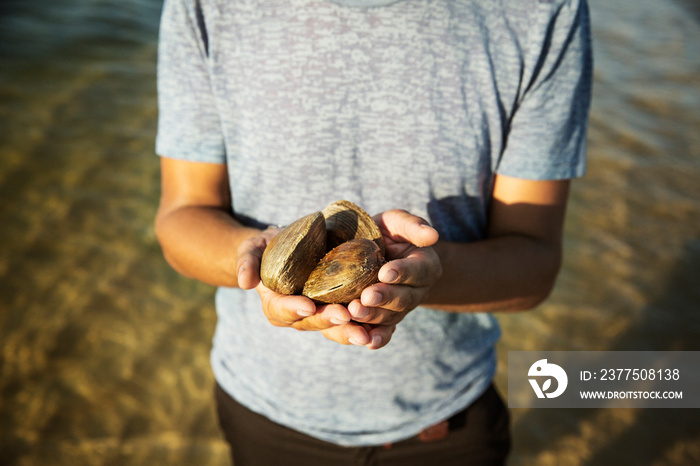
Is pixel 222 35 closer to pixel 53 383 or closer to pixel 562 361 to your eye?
pixel 53 383

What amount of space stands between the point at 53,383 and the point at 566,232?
5083mm

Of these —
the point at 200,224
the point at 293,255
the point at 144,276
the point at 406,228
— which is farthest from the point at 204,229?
the point at 144,276

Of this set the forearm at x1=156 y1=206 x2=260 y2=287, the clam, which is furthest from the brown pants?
the clam

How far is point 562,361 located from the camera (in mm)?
4348

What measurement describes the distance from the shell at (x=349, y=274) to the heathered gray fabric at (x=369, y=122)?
33 cm

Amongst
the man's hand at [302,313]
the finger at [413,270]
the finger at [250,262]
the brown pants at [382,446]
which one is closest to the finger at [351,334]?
the man's hand at [302,313]

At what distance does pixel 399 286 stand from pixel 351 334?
0.17 metres

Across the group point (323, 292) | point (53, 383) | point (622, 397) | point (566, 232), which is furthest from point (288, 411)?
point (566, 232)

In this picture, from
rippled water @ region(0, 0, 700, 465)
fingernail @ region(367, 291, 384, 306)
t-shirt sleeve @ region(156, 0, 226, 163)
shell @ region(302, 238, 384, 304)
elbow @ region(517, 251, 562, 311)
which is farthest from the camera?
rippled water @ region(0, 0, 700, 465)

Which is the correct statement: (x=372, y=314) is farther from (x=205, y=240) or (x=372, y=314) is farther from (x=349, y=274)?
(x=205, y=240)

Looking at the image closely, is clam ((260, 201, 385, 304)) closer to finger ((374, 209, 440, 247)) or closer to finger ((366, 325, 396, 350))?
finger ((374, 209, 440, 247))

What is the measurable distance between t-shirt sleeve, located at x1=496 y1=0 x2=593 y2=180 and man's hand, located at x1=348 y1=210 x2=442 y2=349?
586 millimetres

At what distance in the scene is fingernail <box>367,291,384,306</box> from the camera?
1233 millimetres

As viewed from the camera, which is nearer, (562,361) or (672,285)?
(562,361)
